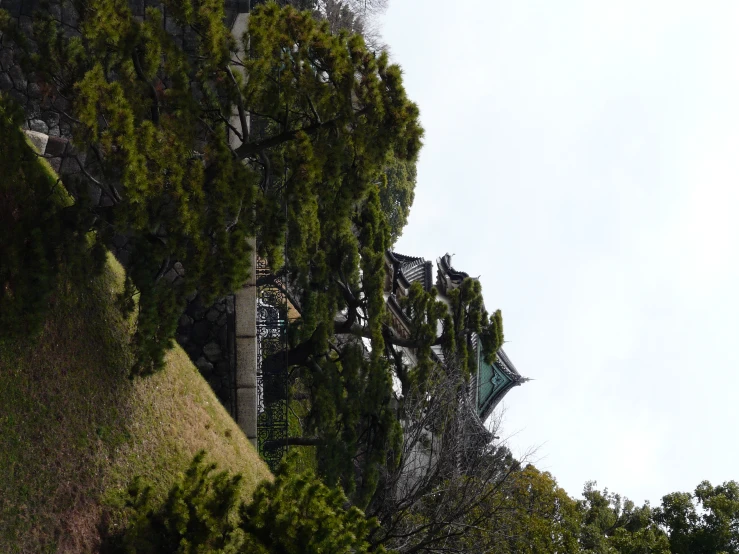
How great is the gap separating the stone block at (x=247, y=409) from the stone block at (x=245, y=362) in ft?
0.49

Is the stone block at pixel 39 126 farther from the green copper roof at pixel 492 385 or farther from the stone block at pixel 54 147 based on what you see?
the green copper roof at pixel 492 385

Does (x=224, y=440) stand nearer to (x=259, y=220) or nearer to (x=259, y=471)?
(x=259, y=471)

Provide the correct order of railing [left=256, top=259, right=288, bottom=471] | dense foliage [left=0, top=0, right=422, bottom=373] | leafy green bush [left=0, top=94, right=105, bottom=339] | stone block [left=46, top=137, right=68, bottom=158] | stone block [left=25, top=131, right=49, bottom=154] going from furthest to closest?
railing [left=256, top=259, right=288, bottom=471] → stone block [left=46, top=137, right=68, bottom=158] → stone block [left=25, top=131, right=49, bottom=154] → dense foliage [left=0, top=0, right=422, bottom=373] → leafy green bush [left=0, top=94, right=105, bottom=339]

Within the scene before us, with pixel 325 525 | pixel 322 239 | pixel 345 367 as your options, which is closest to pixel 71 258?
pixel 325 525

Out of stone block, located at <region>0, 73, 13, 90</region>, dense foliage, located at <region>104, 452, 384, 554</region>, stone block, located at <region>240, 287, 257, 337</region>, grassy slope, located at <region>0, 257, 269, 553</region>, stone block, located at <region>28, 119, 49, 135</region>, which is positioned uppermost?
stone block, located at <region>0, 73, 13, 90</region>

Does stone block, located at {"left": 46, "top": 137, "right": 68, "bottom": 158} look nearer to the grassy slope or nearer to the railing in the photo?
the grassy slope

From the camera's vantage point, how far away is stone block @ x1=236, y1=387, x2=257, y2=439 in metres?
14.3

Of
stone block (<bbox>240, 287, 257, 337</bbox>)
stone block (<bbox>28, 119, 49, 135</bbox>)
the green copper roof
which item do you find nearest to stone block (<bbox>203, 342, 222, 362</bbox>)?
stone block (<bbox>240, 287, 257, 337</bbox>)

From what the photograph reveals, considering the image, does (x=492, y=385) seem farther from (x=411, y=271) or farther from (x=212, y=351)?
(x=212, y=351)

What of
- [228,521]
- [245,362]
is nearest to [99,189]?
[245,362]

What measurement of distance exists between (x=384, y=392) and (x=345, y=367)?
3.13 ft

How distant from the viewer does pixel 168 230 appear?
888 cm

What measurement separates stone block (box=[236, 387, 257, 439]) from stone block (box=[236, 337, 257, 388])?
15cm

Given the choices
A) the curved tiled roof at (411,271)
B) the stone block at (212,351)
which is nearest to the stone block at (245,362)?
the stone block at (212,351)
